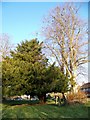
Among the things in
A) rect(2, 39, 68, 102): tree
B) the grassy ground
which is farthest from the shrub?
the grassy ground

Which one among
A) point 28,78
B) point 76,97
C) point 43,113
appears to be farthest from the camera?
point 76,97

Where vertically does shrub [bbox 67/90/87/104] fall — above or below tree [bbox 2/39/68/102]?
below

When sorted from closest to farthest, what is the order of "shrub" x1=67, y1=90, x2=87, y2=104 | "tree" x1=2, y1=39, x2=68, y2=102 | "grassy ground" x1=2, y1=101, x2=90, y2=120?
"grassy ground" x1=2, y1=101, x2=90, y2=120 → "tree" x1=2, y1=39, x2=68, y2=102 → "shrub" x1=67, y1=90, x2=87, y2=104

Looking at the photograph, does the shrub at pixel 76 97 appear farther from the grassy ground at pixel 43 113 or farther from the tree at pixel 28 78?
the grassy ground at pixel 43 113

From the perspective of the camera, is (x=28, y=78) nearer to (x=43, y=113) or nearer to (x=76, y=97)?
(x=76, y=97)

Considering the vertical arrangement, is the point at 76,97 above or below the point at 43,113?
above

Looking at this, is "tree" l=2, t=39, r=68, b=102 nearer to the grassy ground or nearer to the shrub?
the shrub

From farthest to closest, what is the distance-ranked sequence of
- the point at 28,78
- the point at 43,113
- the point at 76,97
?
the point at 76,97, the point at 28,78, the point at 43,113

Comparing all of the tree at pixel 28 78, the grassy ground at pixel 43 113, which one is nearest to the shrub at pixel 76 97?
the tree at pixel 28 78

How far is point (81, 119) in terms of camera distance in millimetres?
7262

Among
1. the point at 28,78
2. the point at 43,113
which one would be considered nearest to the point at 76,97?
the point at 28,78

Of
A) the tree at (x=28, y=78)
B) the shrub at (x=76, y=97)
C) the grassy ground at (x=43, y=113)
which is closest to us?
the grassy ground at (x=43, y=113)

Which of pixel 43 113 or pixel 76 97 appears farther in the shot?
pixel 76 97

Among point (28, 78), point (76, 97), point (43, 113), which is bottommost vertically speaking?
point (43, 113)
